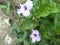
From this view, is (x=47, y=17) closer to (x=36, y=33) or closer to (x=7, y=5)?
(x=36, y=33)

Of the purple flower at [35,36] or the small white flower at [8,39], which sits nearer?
the purple flower at [35,36]

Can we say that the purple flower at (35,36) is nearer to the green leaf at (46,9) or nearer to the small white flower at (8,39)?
the green leaf at (46,9)

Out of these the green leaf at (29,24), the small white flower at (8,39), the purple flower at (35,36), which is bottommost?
the small white flower at (8,39)

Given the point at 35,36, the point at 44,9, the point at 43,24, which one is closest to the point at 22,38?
the point at 35,36

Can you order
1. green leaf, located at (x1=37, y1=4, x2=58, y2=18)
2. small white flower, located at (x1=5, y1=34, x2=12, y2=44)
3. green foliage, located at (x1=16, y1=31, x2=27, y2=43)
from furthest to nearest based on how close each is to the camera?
small white flower, located at (x1=5, y1=34, x2=12, y2=44) → green foliage, located at (x1=16, y1=31, x2=27, y2=43) → green leaf, located at (x1=37, y1=4, x2=58, y2=18)

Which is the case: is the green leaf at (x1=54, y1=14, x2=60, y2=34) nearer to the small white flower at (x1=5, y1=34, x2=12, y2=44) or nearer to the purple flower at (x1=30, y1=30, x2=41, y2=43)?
the purple flower at (x1=30, y1=30, x2=41, y2=43)

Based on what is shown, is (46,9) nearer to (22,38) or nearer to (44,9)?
(44,9)

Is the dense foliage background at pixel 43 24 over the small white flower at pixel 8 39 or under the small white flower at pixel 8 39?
over

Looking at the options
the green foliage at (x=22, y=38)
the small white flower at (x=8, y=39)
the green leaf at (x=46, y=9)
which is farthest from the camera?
the small white flower at (x=8, y=39)

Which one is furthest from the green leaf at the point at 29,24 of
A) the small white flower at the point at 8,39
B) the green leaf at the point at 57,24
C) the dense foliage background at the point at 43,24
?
the small white flower at the point at 8,39

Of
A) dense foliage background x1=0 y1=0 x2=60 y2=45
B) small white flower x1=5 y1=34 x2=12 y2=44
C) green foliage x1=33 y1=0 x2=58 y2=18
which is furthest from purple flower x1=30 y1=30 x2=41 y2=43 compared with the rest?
small white flower x1=5 y1=34 x2=12 y2=44
